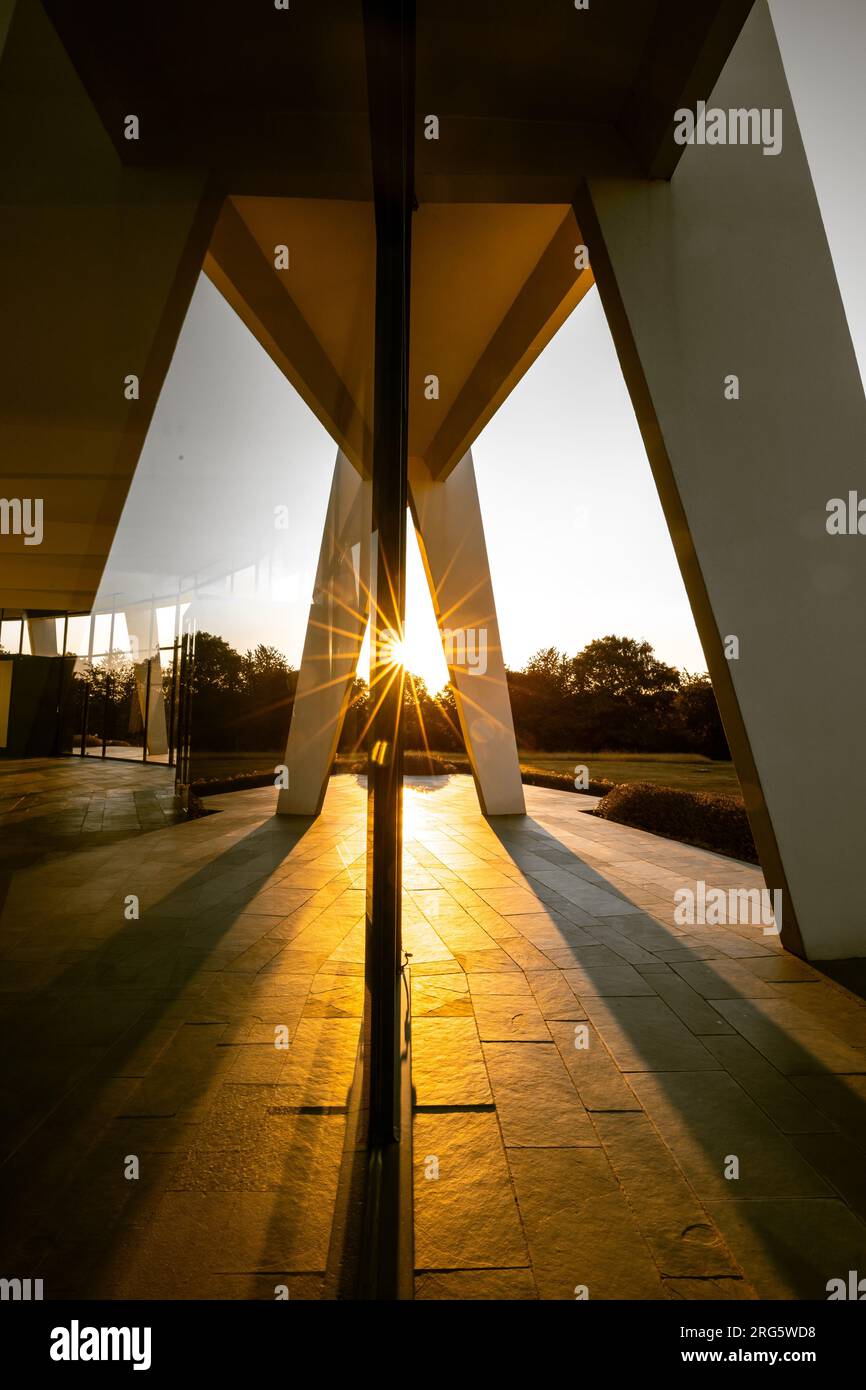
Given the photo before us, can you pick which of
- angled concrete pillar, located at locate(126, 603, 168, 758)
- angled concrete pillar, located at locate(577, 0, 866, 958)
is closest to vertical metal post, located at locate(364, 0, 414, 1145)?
angled concrete pillar, located at locate(126, 603, 168, 758)

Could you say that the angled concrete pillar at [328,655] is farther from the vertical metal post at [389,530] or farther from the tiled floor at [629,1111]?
the vertical metal post at [389,530]

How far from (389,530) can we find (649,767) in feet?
50.3

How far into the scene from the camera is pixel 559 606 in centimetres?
1455

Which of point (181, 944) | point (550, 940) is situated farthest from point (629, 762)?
point (181, 944)

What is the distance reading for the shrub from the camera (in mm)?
7367

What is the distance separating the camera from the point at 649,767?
16.5 m

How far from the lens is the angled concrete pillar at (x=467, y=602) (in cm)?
956

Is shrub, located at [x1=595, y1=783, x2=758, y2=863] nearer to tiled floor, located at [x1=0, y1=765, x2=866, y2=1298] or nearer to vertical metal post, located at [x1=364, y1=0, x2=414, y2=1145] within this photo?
tiled floor, located at [x1=0, y1=765, x2=866, y2=1298]

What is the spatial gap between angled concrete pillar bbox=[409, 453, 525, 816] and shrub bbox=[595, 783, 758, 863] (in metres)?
2.04

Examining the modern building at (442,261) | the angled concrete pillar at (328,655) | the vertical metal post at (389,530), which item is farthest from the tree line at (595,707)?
the vertical metal post at (389,530)

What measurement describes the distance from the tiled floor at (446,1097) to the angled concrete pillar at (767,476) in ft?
2.99
